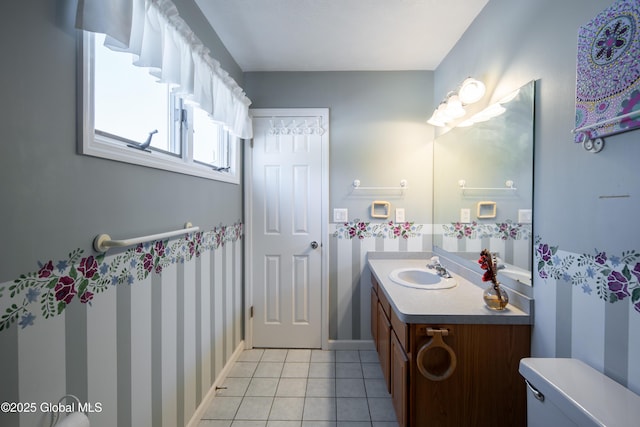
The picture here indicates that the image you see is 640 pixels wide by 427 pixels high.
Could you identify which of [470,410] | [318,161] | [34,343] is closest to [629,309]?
[470,410]

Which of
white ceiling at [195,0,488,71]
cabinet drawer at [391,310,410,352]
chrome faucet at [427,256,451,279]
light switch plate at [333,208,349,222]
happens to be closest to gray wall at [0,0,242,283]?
white ceiling at [195,0,488,71]

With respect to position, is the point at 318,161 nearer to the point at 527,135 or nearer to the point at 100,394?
the point at 527,135

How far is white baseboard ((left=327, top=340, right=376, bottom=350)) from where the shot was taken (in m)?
2.47

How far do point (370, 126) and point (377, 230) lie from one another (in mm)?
943

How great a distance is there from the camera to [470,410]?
4.10 feet

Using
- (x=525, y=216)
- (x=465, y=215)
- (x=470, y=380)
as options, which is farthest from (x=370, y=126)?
(x=470, y=380)

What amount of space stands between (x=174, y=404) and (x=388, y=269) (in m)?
1.58

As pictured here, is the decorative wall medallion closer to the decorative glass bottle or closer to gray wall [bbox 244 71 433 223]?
the decorative glass bottle

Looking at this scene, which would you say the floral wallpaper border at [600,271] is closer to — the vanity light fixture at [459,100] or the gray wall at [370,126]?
the vanity light fixture at [459,100]

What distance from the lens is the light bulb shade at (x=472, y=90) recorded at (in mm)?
1607

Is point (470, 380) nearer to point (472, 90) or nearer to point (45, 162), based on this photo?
point (472, 90)

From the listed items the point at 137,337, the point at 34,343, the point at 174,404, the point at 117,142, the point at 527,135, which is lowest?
the point at 174,404

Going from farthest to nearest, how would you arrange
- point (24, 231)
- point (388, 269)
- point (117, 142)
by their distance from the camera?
point (388, 269), point (117, 142), point (24, 231)

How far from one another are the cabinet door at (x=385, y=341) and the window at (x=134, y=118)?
Answer: 1.49 metres
